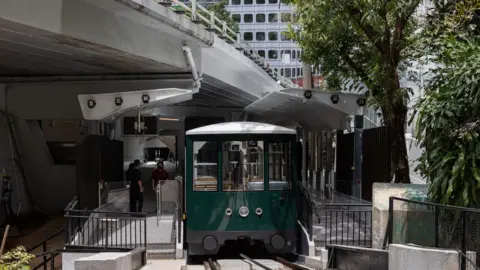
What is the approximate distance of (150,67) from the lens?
53.3 feet

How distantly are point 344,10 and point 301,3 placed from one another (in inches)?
39.6

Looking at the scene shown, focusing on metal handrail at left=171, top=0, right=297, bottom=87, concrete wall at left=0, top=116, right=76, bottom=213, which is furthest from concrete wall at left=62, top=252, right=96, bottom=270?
concrete wall at left=0, top=116, right=76, bottom=213

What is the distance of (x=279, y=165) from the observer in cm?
1194

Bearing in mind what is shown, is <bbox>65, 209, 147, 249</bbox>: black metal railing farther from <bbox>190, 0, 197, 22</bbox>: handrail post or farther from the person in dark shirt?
<bbox>190, 0, 197, 22</bbox>: handrail post

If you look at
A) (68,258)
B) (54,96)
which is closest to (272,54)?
(54,96)

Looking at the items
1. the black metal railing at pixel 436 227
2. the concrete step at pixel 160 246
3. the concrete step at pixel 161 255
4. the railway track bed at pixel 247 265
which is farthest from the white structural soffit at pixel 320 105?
the black metal railing at pixel 436 227

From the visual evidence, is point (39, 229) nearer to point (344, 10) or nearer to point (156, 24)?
point (156, 24)

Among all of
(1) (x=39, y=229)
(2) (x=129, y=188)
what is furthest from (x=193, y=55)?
(1) (x=39, y=229)

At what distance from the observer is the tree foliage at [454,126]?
764cm

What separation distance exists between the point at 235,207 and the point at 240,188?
42 centimetres

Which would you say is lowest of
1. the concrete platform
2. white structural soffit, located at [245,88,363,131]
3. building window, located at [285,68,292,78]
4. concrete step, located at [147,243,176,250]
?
the concrete platform

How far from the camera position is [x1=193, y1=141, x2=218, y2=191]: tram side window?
461 inches

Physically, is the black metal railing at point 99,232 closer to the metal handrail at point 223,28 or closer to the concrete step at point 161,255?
the concrete step at point 161,255

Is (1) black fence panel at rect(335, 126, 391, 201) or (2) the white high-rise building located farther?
(2) the white high-rise building
